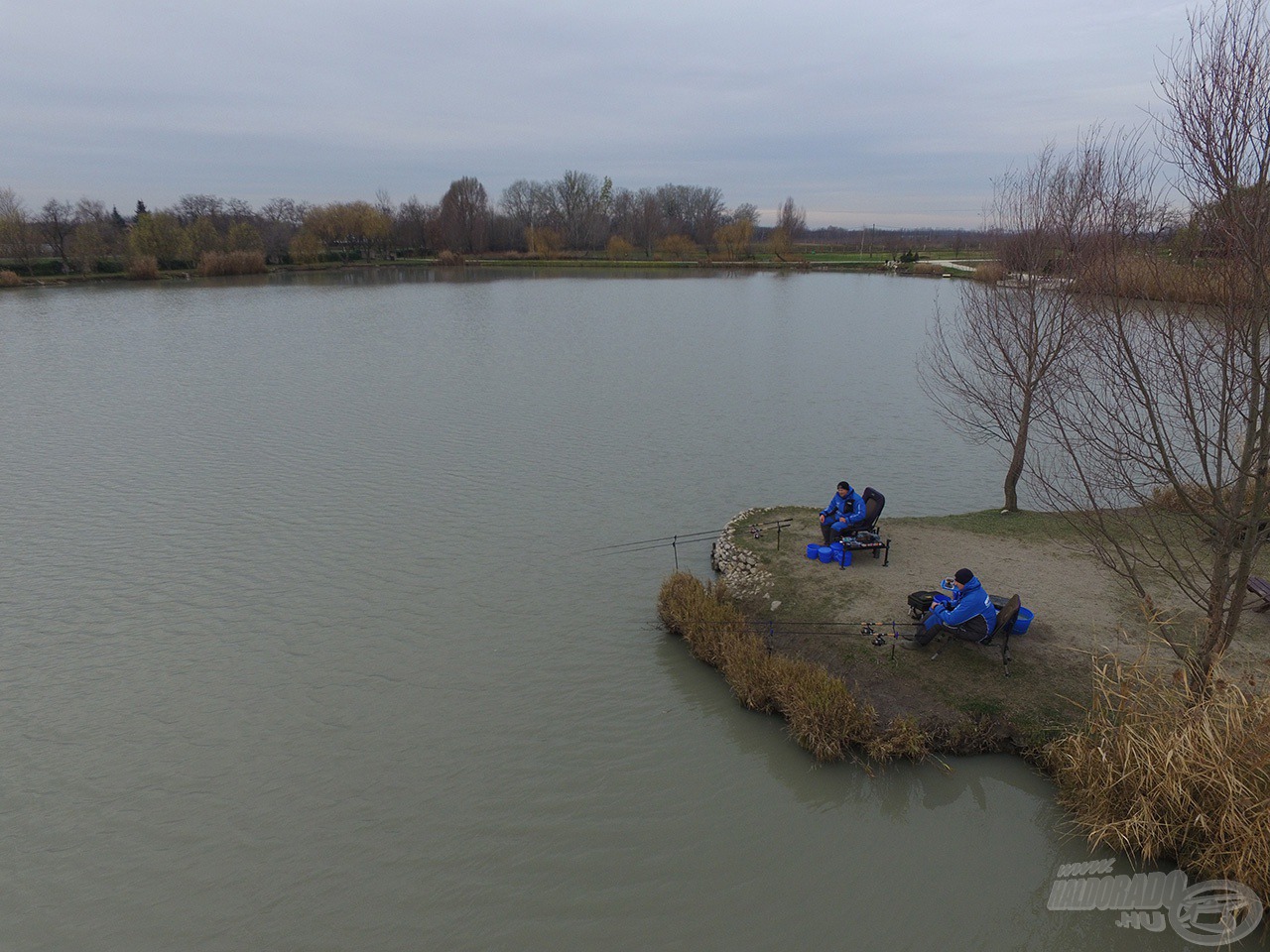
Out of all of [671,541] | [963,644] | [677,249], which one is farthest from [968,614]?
[677,249]

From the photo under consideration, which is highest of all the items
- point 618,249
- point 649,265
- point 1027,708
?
point 618,249

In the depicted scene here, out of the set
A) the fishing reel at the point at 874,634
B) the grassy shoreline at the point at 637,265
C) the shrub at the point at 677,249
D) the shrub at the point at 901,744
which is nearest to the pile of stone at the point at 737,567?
the fishing reel at the point at 874,634

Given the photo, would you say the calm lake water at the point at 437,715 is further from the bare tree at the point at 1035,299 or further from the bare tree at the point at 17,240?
the bare tree at the point at 17,240

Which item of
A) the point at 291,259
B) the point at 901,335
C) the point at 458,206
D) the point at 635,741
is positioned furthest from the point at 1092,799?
the point at 458,206

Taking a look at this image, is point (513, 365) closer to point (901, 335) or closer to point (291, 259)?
point (901, 335)

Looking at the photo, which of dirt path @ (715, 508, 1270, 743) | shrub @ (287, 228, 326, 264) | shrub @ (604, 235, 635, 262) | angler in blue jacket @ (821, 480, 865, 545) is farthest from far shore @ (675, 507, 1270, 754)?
shrub @ (604, 235, 635, 262)

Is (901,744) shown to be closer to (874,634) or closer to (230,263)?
(874,634)
